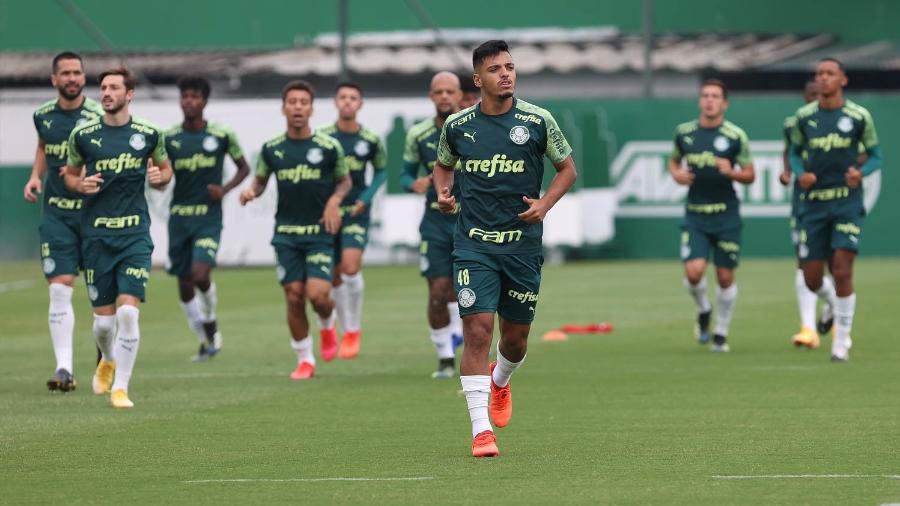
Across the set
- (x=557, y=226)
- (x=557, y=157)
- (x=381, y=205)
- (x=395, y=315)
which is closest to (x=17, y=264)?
(x=381, y=205)

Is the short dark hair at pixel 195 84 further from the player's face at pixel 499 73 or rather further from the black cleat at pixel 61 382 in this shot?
the player's face at pixel 499 73

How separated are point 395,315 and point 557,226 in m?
10.8

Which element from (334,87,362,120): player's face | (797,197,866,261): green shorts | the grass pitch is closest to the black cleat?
the grass pitch

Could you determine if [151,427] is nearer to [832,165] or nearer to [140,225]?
[140,225]

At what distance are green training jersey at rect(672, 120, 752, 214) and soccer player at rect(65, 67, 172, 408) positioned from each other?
5.90 meters

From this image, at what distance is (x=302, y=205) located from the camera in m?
15.3

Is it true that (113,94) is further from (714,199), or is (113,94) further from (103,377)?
(714,199)

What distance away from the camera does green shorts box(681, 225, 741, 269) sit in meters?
17.4

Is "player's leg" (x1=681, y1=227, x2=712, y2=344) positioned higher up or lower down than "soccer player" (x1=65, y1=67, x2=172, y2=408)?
lower down

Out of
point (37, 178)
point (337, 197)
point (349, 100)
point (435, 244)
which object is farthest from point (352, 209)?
point (37, 178)

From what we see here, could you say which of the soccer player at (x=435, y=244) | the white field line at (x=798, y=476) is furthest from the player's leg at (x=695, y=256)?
the white field line at (x=798, y=476)

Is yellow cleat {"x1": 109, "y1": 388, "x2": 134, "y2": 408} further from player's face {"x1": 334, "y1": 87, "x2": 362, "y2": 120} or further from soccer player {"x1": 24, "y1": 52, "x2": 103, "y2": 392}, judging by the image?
player's face {"x1": 334, "y1": 87, "x2": 362, "y2": 120}

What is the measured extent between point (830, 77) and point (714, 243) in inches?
93.1

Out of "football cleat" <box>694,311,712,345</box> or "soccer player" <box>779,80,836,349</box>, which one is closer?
"soccer player" <box>779,80,836,349</box>
